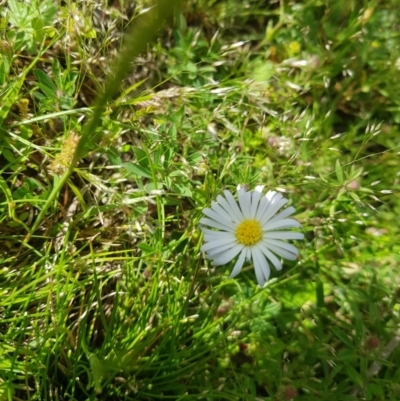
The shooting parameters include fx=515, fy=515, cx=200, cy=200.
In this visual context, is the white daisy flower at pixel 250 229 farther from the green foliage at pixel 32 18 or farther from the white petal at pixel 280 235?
the green foliage at pixel 32 18

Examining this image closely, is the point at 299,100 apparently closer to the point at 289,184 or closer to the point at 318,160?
the point at 318,160

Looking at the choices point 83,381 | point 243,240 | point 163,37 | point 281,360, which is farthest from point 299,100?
point 83,381

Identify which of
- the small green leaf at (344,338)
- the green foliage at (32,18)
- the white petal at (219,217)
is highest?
the green foliage at (32,18)

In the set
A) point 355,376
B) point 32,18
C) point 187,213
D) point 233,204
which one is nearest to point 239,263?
point 233,204

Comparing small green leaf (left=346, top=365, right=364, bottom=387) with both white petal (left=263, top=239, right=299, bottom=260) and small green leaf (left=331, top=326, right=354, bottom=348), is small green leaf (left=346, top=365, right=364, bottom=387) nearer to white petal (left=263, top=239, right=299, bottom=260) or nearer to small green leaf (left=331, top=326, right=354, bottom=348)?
small green leaf (left=331, top=326, right=354, bottom=348)

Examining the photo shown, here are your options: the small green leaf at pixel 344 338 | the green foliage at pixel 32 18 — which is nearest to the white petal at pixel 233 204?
the small green leaf at pixel 344 338

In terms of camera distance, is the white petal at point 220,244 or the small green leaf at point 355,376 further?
the small green leaf at point 355,376
